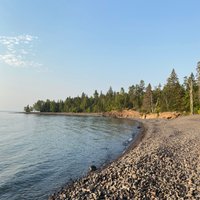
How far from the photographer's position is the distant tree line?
3074 inches

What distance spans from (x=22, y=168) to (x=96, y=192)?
11.0m

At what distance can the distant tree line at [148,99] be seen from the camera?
256 feet

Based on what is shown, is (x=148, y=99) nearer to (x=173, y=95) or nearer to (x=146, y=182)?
(x=173, y=95)

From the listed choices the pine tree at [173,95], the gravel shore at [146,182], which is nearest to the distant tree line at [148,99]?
the pine tree at [173,95]

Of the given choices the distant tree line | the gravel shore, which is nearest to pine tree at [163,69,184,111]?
the distant tree line

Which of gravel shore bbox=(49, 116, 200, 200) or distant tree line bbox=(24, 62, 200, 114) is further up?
distant tree line bbox=(24, 62, 200, 114)

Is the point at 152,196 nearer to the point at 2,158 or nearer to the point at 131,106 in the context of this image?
the point at 2,158

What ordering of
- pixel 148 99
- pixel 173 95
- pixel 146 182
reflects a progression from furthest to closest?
1. pixel 148 99
2. pixel 173 95
3. pixel 146 182

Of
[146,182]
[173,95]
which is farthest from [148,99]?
[146,182]

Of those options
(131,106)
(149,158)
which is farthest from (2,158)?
(131,106)

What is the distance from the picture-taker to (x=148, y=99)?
359 ft

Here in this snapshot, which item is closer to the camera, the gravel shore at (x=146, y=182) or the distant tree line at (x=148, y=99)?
the gravel shore at (x=146, y=182)

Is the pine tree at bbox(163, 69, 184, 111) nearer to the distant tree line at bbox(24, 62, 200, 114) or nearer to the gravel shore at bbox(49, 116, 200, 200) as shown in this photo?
the distant tree line at bbox(24, 62, 200, 114)

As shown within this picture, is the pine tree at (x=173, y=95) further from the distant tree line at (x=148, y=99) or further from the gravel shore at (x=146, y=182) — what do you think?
the gravel shore at (x=146, y=182)
